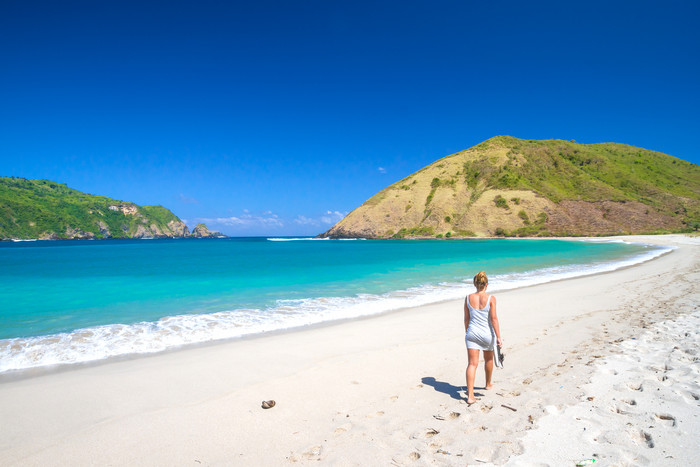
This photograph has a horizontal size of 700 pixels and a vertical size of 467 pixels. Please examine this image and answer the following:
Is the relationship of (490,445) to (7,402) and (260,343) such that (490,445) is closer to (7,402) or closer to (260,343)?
(260,343)

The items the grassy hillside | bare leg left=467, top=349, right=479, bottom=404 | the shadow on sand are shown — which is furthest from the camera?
the grassy hillside

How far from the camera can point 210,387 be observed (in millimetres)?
5113

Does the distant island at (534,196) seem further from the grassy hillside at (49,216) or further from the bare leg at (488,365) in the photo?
the grassy hillside at (49,216)

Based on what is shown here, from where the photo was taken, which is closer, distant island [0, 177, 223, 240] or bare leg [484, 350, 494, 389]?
bare leg [484, 350, 494, 389]

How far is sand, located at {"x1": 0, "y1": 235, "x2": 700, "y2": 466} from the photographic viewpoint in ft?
11.0

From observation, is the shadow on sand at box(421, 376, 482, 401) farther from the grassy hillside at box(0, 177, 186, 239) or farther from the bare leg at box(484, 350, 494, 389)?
the grassy hillside at box(0, 177, 186, 239)

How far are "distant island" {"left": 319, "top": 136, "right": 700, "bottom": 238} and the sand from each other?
95513 millimetres

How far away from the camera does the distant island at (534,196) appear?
92.4 metres

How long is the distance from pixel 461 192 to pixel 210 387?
114475 millimetres

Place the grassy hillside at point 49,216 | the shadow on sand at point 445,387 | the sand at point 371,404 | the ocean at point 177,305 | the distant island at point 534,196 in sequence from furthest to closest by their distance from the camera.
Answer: the grassy hillside at point 49,216, the distant island at point 534,196, the ocean at point 177,305, the shadow on sand at point 445,387, the sand at point 371,404

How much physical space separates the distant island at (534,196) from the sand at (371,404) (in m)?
95.5

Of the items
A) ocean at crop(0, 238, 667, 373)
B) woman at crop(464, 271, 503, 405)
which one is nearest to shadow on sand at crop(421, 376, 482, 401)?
woman at crop(464, 271, 503, 405)

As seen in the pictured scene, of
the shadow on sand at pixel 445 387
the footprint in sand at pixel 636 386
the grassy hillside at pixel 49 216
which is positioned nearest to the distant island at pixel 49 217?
the grassy hillside at pixel 49 216

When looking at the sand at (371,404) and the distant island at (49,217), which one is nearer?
the sand at (371,404)
